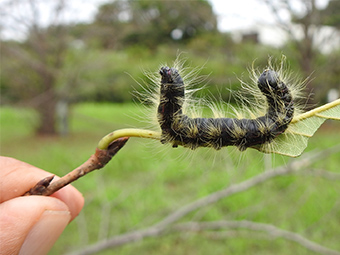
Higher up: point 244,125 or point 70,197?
point 244,125

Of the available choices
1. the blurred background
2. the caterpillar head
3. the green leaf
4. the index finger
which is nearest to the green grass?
the blurred background

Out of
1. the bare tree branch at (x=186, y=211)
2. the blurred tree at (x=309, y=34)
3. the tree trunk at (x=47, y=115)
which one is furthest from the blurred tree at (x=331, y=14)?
the tree trunk at (x=47, y=115)

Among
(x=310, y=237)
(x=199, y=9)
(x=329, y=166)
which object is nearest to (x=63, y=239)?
(x=310, y=237)

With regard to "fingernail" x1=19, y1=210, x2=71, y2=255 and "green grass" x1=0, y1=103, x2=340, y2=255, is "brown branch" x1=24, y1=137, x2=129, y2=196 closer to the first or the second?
"fingernail" x1=19, y1=210, x2=71, y2=255

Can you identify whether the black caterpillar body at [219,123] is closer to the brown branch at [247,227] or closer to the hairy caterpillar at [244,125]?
the hairy caterpillar at [244,125]

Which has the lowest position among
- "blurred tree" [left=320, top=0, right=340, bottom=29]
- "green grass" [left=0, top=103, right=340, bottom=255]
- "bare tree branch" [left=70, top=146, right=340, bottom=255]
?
"green grass" [left=0, top=103, right=340, bottom=255]

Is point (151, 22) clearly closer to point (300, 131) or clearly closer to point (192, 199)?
point (192, 199)

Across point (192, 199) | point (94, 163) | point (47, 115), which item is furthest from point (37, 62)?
point (94, 163)
